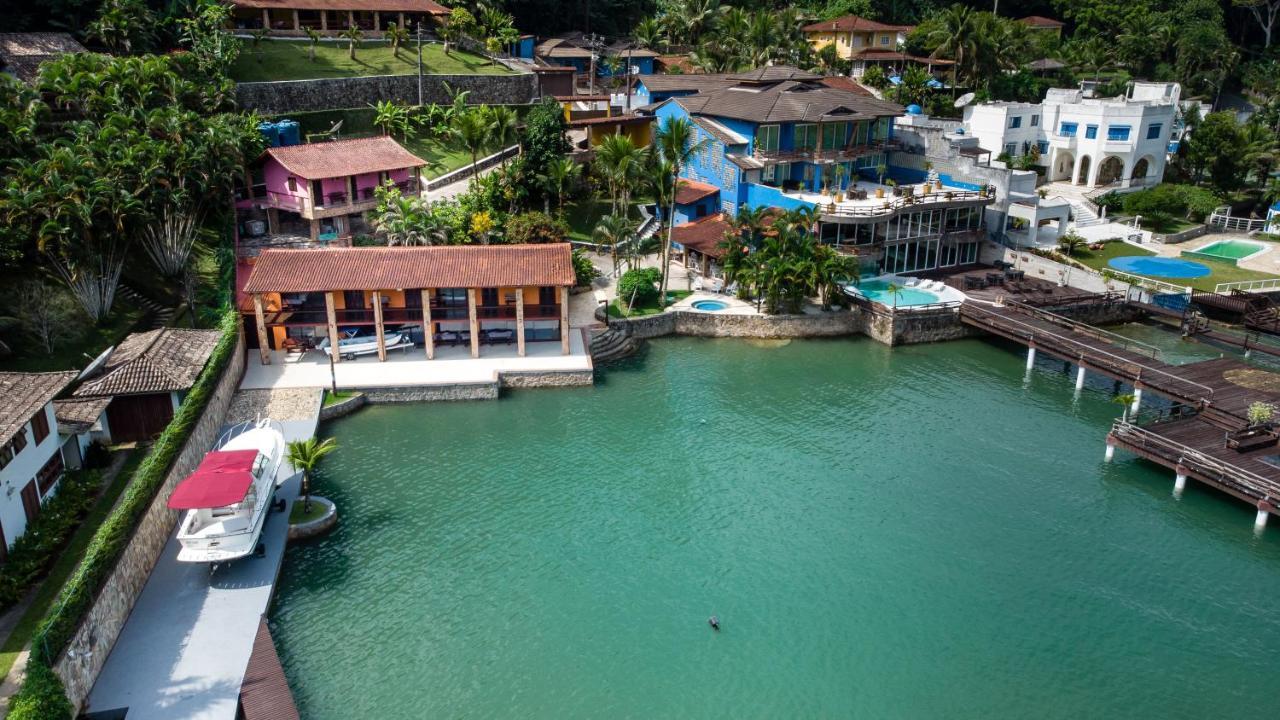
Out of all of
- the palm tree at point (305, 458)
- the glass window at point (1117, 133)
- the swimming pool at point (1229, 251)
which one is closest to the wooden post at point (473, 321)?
the palm tree at point (305, 458)

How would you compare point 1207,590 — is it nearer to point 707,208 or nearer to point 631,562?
point 631,562

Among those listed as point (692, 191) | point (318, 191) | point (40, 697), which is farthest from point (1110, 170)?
point (40, 697)

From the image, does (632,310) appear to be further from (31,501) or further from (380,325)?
(31,501)

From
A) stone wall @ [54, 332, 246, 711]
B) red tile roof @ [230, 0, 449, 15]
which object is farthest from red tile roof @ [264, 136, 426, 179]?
red tile roof @ [230, 0, 449, 15]

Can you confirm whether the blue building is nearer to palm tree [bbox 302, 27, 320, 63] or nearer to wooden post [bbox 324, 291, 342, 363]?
wooden post [bbox 324, 291, 342, 363]

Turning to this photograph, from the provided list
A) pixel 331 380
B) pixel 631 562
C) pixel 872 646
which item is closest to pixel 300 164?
pixel 331 380

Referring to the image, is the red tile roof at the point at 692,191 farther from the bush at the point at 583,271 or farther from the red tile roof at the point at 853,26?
the red tile roof at the point at 853,26
